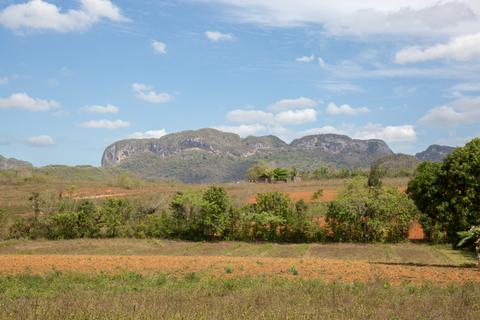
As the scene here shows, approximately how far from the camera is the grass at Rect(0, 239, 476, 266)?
3322cm

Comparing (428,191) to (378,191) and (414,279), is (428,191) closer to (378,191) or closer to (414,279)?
(378,191)

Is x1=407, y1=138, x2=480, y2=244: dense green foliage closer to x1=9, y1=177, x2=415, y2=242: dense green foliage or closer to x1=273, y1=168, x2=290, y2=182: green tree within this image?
x1=9, y1=177, x2=415, y2=242: dense green foliage

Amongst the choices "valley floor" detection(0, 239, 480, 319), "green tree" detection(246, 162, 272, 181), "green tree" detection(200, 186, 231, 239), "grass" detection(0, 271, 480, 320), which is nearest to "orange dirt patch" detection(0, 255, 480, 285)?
"valley floor" detection(0, 239, 480, 319)

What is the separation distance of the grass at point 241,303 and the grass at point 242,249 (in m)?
18.4

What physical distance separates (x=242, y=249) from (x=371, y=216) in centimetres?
1213

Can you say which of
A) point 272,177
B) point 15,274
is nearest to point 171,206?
point 15,274

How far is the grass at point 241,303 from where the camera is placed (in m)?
7.66

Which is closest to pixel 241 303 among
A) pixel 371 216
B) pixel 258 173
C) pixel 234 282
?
pixel 234 282

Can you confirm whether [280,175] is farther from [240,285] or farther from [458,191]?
[240,285]

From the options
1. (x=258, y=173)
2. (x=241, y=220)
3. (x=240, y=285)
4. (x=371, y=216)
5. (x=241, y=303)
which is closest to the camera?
(x=241, y=303)

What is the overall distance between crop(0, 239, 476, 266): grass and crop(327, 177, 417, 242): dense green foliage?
5.83 ft

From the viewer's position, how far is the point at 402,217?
41625mm

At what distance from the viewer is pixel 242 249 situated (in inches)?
1497

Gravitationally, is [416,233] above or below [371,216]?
below
